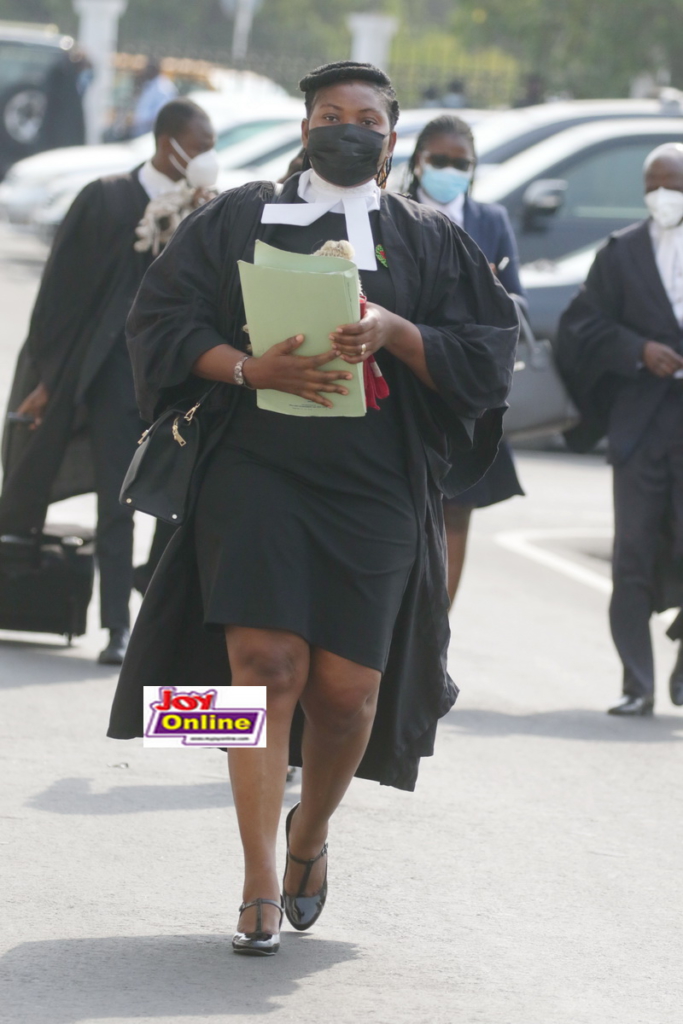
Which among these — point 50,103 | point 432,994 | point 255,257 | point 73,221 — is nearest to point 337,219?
point 255,257

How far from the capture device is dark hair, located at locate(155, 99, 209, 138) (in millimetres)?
7270

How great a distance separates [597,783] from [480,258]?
2.44 meters

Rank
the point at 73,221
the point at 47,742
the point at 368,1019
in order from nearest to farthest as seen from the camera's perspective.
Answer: the point at 368,1019, the point at 47,742, the point at 73,221

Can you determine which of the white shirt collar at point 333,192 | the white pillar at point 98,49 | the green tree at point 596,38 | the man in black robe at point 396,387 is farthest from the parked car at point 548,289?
the white pillar at point 98,49

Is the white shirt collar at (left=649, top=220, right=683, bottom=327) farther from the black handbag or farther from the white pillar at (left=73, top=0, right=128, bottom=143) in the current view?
the white pillar at (left=73, top=0, right=128, bottom=143)

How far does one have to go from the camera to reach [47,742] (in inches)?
248

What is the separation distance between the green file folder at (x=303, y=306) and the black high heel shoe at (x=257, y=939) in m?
1.03

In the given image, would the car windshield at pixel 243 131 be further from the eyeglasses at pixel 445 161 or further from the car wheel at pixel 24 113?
the eyeglasses at pixel 445 161

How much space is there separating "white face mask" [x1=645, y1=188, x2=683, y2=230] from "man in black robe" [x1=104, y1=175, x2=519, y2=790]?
10.5 feet

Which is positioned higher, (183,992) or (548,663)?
(183,992)

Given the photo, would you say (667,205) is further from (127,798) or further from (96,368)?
(127,798)

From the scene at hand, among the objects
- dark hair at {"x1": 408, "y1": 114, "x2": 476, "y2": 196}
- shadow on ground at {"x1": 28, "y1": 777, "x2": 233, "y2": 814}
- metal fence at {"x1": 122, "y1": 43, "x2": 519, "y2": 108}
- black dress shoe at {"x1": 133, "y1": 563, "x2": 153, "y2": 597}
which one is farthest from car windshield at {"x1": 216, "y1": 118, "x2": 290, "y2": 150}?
shadow on ground at {"x1": 28, "y1": 777, "x2": 233, "y2": 814}

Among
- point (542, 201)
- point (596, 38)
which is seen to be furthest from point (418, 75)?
point (542, 201)

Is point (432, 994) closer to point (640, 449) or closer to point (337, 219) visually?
point (337, 219)
